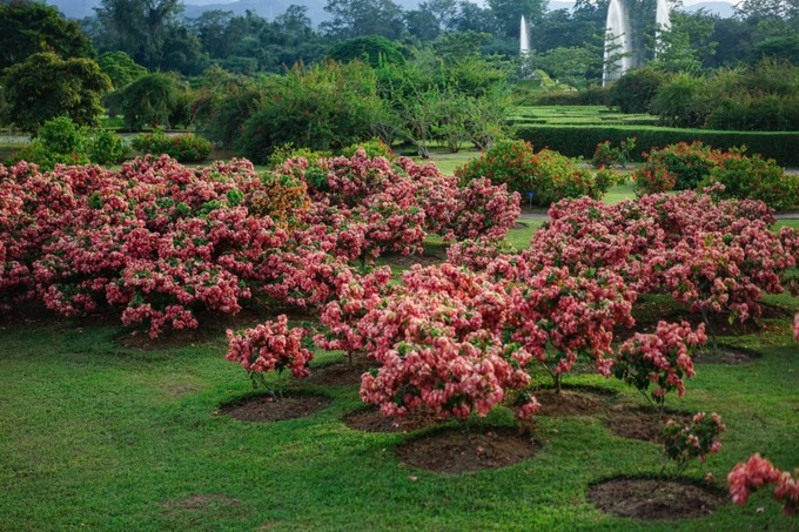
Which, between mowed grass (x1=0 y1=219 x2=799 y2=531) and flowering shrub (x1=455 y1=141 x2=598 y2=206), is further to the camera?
flowering shrub (x1=455 y1=141 x2=598 y2=206)

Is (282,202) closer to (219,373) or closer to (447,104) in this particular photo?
(219,373)

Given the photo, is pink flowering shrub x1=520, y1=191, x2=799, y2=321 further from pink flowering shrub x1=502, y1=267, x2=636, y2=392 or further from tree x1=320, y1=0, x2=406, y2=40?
tree x1=320, y1=0, x2=406, y2=40

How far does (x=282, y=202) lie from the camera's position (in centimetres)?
1090

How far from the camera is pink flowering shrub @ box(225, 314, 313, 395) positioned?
273 inches

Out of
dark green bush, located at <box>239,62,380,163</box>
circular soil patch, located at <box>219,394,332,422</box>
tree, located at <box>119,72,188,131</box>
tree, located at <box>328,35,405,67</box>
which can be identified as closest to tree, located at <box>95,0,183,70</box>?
tree, located at <box>328,35,405,67</box>

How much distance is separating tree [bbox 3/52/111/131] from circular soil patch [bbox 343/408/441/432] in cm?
3230

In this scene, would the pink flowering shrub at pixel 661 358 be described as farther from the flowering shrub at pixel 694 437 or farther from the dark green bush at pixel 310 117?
the dark green bush at pixel 310 117

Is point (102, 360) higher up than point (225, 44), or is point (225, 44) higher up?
point (225, 44)

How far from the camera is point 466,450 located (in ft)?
20.1

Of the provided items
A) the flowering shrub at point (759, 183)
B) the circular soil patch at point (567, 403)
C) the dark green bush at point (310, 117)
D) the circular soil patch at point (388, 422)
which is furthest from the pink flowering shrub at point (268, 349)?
the dark green bush at point (310, 117)

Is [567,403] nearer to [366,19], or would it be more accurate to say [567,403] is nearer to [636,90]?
[636,90]

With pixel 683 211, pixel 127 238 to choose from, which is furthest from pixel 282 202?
pixel 683 211

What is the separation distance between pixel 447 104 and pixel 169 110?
1961 centimetres

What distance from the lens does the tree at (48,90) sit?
36.1m
